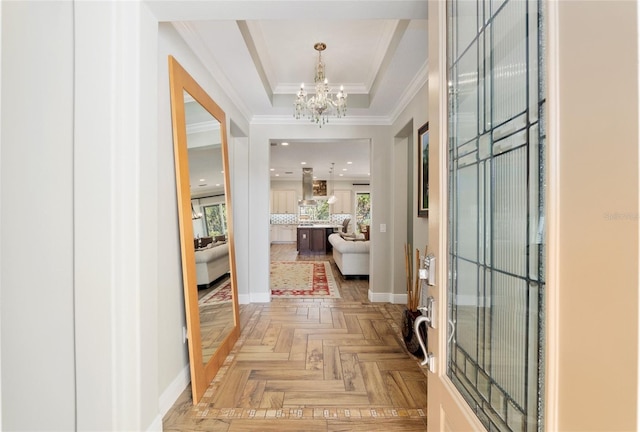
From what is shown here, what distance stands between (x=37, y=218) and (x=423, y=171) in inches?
120

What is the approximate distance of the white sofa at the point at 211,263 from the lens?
2.24 m

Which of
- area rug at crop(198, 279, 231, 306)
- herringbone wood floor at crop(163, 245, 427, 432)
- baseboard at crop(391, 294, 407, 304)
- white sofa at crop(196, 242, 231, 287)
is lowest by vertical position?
herringbone wood floor at crop(163, 245, 427, 432)

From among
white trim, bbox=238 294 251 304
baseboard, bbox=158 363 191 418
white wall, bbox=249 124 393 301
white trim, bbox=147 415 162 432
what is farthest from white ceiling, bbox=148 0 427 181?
white trim, bbox=238 294 251 304

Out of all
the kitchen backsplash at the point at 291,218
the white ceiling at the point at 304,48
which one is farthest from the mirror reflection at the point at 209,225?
the kitchen backsplash at the point at 291,218

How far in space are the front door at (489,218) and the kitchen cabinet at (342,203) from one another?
10.9 meters

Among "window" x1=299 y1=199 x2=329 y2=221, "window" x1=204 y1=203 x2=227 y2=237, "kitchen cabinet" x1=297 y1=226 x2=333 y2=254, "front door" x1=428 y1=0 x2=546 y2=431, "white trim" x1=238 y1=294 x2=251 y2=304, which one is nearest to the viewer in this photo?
"front door" x1=428 y1=0 x2=546 y2=431

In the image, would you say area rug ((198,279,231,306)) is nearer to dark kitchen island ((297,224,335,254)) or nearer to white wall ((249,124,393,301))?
white wall ((249,124,393,301))

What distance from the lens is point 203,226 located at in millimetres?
2348

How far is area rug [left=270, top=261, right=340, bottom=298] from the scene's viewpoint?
4633 mm

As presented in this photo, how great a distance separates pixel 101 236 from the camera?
3.91 ft

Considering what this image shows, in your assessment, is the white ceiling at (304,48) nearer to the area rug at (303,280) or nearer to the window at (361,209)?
the area rug at (303,280)

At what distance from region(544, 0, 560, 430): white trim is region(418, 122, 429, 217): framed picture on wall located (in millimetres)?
2460

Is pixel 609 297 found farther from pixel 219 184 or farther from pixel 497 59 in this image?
pixel 219 184

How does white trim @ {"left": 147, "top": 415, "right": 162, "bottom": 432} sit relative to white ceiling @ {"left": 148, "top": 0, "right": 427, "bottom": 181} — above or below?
below
